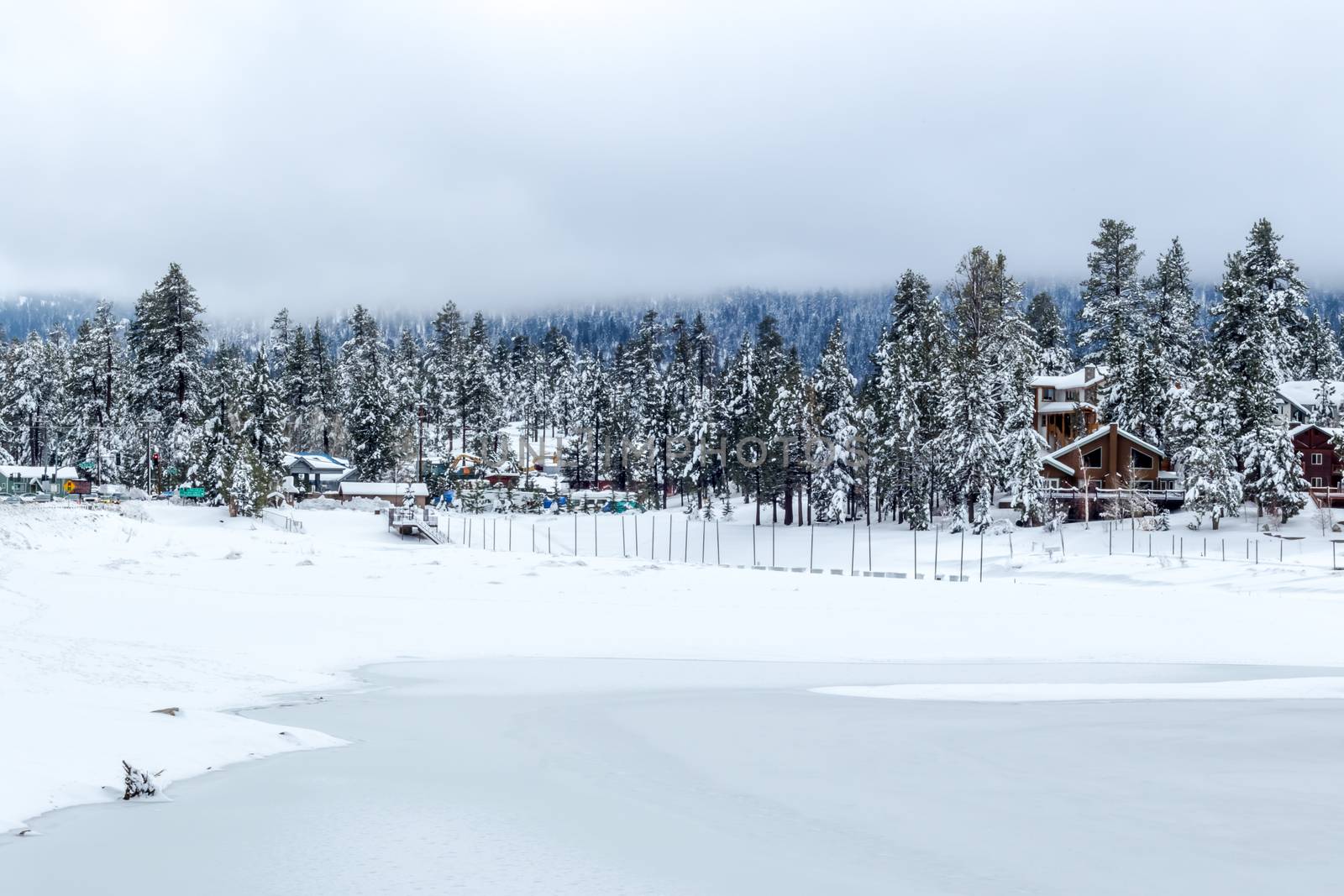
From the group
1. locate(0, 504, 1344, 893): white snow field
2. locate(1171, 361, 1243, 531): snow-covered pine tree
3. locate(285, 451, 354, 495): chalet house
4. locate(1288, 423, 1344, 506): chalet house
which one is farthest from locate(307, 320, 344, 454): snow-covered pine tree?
locate(1288, 423, 1344, 506): chalet house

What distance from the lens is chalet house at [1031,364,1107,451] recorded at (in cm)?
7819

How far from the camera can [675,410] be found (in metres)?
103

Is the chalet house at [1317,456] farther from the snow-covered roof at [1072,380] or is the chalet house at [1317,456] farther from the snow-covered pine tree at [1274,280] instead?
the snow-covered roof at [1072,380]

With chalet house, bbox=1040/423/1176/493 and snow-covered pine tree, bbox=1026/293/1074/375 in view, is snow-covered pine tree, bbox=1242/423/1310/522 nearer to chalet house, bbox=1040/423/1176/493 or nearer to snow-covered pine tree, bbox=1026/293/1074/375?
chalet house, bbox=1040/423/1176/493

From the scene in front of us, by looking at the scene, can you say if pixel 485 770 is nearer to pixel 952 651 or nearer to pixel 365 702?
pixel 365 702

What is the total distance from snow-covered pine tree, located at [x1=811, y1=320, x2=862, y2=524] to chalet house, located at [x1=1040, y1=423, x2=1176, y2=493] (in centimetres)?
1240

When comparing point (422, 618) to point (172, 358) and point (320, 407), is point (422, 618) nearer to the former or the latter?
point (172, 358)

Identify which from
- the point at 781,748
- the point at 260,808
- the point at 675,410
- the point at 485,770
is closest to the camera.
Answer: the point at 260,808

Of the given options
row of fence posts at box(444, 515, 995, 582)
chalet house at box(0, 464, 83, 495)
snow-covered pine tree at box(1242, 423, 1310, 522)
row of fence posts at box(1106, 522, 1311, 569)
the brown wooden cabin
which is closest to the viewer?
row of fence posts at box(1106, 522, 1311, 569)

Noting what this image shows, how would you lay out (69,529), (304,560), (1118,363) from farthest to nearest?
(1118,363) < (69,529) < (304,560)

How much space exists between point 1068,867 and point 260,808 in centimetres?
823

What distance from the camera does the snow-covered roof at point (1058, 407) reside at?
80.4 metres

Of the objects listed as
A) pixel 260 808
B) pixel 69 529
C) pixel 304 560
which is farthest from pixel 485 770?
pixel 69 529

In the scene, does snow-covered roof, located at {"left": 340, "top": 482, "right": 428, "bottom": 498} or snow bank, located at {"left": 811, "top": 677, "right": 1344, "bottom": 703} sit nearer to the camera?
snow bank, located at {"left": 811, "top": 677, "right": 1344, "bottom": 703}
